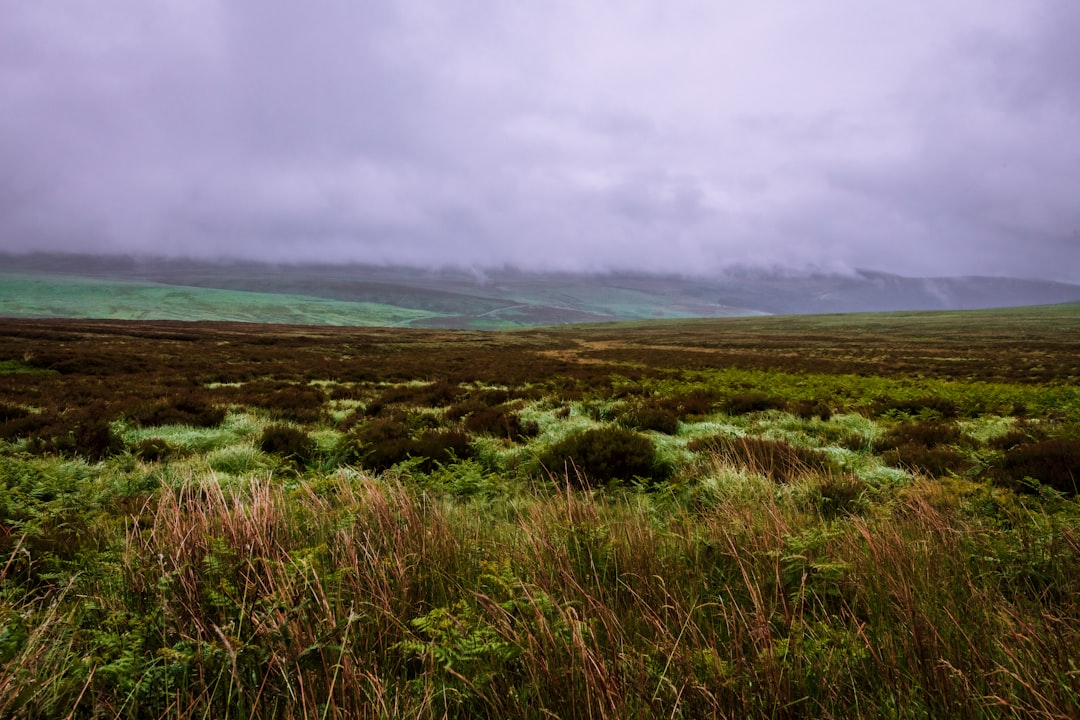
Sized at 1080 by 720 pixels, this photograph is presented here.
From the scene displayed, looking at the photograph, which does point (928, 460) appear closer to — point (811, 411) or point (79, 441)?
point (811, 411)

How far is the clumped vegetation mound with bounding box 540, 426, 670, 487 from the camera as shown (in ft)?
19.6

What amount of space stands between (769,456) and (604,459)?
94.0 inches

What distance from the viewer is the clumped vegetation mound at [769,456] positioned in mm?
5770

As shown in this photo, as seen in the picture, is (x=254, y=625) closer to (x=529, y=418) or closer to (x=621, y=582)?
(x=621, y=582)

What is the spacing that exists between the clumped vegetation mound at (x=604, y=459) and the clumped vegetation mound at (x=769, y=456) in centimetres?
101

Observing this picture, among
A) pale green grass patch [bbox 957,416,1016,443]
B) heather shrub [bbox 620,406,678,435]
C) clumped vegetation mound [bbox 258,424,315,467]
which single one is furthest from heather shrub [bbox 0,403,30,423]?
pale green grass patch [bbox 957,416,1016,443]

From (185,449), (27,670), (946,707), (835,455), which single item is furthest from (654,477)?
(185,449)

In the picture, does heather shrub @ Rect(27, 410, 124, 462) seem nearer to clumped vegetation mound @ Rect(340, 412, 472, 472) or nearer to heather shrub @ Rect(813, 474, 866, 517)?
clumped vegetation mound @ Rect(340, 412, 472, 472)

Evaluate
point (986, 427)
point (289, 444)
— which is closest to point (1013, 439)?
point (986, 427)

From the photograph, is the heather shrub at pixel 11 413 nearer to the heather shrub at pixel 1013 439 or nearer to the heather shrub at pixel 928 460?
the heather shrub at pixel 928 460

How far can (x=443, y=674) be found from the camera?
1.83 meters

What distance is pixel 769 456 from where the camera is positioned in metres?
6.45

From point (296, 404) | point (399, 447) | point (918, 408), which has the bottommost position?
point (296, 404)

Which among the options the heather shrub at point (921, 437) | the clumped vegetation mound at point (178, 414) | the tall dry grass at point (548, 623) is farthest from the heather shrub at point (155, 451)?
the heather shrub at point (921, 437)
